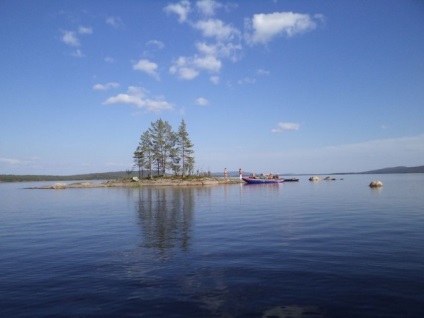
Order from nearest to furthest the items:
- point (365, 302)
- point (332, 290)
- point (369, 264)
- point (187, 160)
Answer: point (365, 302)
point (332, 290)
point (369, 264)
point (187, 160)

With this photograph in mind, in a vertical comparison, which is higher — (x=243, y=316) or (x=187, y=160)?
(x=187, y=160)

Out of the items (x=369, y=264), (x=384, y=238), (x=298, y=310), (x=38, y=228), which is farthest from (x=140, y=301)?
(x=38, y=228)

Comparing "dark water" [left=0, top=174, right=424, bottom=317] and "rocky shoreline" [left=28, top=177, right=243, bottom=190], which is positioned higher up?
"rocky shoreline" [left=28, top=177, right=243, bottom=190]

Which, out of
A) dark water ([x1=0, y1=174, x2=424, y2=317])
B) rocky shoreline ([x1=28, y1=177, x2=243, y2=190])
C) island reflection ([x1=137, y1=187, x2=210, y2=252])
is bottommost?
dark water ([x1=0, y1=174, x2=424, y2=317])

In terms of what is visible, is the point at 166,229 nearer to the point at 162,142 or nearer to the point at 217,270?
the point at 217,270

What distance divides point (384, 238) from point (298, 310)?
12026mm

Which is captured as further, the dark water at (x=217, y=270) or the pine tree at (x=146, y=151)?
the pine tree at (x=146, y=151)

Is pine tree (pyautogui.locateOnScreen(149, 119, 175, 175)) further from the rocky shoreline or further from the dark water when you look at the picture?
the dark water

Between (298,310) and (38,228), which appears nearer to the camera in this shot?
(298,310)

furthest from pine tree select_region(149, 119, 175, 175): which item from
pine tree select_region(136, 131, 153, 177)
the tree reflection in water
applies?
the tree reflection in water

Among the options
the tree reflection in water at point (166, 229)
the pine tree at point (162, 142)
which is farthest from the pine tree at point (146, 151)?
the tree reflection in water at point (166, 229)

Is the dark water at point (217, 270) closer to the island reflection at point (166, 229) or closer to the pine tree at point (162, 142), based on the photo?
the island reflection at point (166, 229)

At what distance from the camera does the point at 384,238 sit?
1833 centimetres

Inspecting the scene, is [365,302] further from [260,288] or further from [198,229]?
[198,229]
